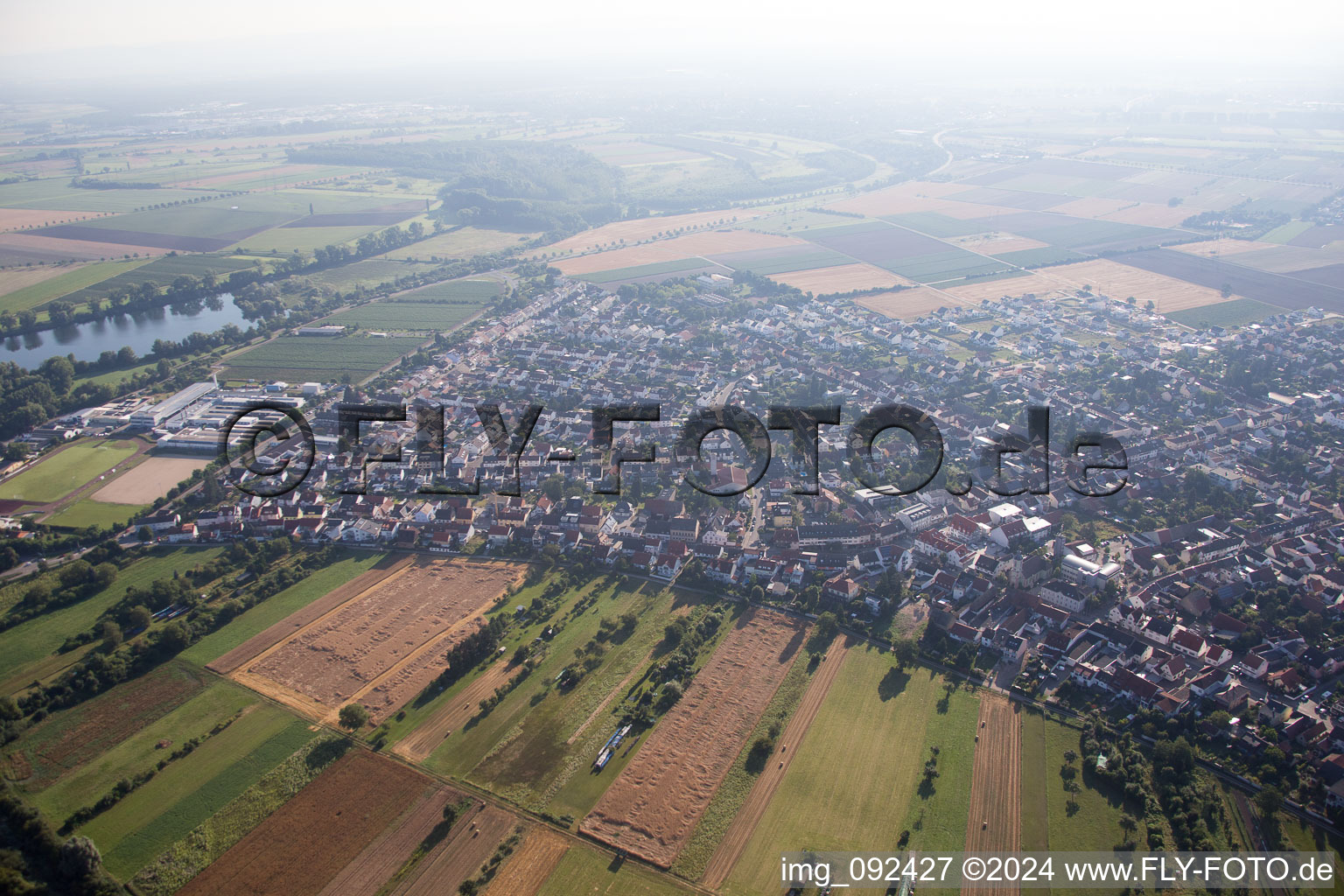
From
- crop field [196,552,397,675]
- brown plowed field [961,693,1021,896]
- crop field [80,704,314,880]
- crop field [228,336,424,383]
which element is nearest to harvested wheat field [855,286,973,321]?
crop field [228,336,424,383]

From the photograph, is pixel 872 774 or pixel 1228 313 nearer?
pixel 872 774

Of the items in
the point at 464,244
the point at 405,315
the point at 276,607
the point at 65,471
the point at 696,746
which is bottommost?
the point at 696,746

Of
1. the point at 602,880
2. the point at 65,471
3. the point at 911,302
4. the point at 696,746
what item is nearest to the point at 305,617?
the point at 696,746

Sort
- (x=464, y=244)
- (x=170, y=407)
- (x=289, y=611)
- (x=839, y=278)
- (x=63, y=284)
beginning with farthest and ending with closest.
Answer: (x=464, y=244) → (x=839, y=278) → (x=63, y=284) → (x=170, y=407) → (x=289, y=611)

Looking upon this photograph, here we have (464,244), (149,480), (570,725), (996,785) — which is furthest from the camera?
(464,244)

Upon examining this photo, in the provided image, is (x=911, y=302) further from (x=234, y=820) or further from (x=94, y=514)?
(x=234, y=820)

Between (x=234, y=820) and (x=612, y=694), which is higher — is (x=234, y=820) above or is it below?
below

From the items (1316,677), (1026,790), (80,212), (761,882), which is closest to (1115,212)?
(1316,677)

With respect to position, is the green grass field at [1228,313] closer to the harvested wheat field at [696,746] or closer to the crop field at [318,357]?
the harvested wheat field at [696,746]

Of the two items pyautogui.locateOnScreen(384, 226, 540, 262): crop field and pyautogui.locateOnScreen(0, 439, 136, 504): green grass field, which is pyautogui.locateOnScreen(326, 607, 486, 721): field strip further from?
pyautogui.locateOnScreen(384, 226, 540, 262): crop field
